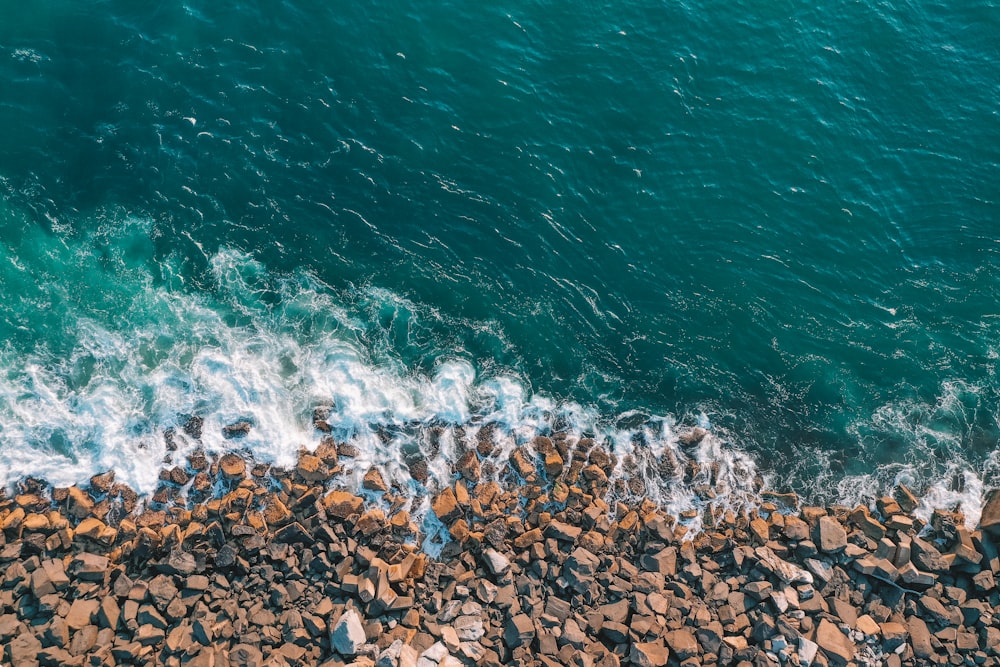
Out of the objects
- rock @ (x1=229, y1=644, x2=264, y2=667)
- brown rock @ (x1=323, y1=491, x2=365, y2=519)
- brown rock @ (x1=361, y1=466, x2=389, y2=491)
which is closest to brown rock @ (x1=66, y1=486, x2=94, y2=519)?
rock @ (x1=229, y1=644, x2=264, y2=667)

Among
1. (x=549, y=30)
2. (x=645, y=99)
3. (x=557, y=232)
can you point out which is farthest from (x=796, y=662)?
(x=549, y=30)

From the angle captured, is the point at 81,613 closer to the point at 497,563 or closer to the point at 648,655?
the point at 497,563

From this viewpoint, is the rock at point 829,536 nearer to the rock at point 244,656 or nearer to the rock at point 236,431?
the rock at point 244,656

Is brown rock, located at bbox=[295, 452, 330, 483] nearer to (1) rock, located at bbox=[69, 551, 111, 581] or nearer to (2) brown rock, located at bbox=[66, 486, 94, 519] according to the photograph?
(1) rock, located at bbox=[69, 551, 111, 581]

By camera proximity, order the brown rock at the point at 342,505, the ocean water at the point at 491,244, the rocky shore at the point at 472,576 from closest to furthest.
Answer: the rocky shore at the point at 472,576, the brown rock at the point at 342,505, the ocean water at the point at 491,244

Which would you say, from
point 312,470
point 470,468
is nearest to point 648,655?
point 470,468

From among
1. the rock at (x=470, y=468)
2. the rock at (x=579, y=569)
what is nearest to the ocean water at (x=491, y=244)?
the rock at (x=470, y=468)
